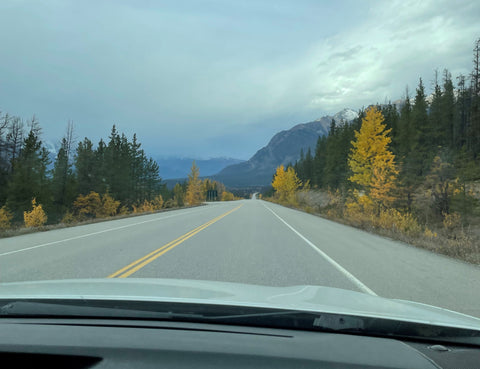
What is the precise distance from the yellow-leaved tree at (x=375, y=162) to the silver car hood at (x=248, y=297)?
17707 millimetres

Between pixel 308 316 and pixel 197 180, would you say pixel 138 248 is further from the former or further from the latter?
pixel 197 180

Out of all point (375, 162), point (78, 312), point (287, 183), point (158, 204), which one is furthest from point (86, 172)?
point (78, 312)

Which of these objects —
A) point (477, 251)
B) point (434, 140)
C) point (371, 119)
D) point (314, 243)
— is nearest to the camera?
point (477, 251)

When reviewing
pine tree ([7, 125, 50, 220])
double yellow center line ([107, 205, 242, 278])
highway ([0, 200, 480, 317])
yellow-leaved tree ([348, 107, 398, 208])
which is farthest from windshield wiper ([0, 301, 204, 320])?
pine tree ([7, 125, 50, 220])

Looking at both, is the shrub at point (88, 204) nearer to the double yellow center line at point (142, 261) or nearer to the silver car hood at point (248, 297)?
the double yellow center line at point (142, 261)

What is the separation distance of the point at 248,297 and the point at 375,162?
19619mm

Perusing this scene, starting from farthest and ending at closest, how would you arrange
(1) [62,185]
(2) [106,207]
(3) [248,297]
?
(2) [106,207]
(1) [62,185]
(3) [248,297]

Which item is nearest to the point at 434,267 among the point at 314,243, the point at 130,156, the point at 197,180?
the point at 314,243

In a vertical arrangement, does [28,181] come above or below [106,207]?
above

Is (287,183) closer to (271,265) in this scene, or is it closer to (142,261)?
(271,265)

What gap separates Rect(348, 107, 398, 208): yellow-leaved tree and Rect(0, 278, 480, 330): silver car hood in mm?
17707

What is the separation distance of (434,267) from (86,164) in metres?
52.0

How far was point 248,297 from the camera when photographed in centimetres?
264

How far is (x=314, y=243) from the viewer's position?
10.2m
